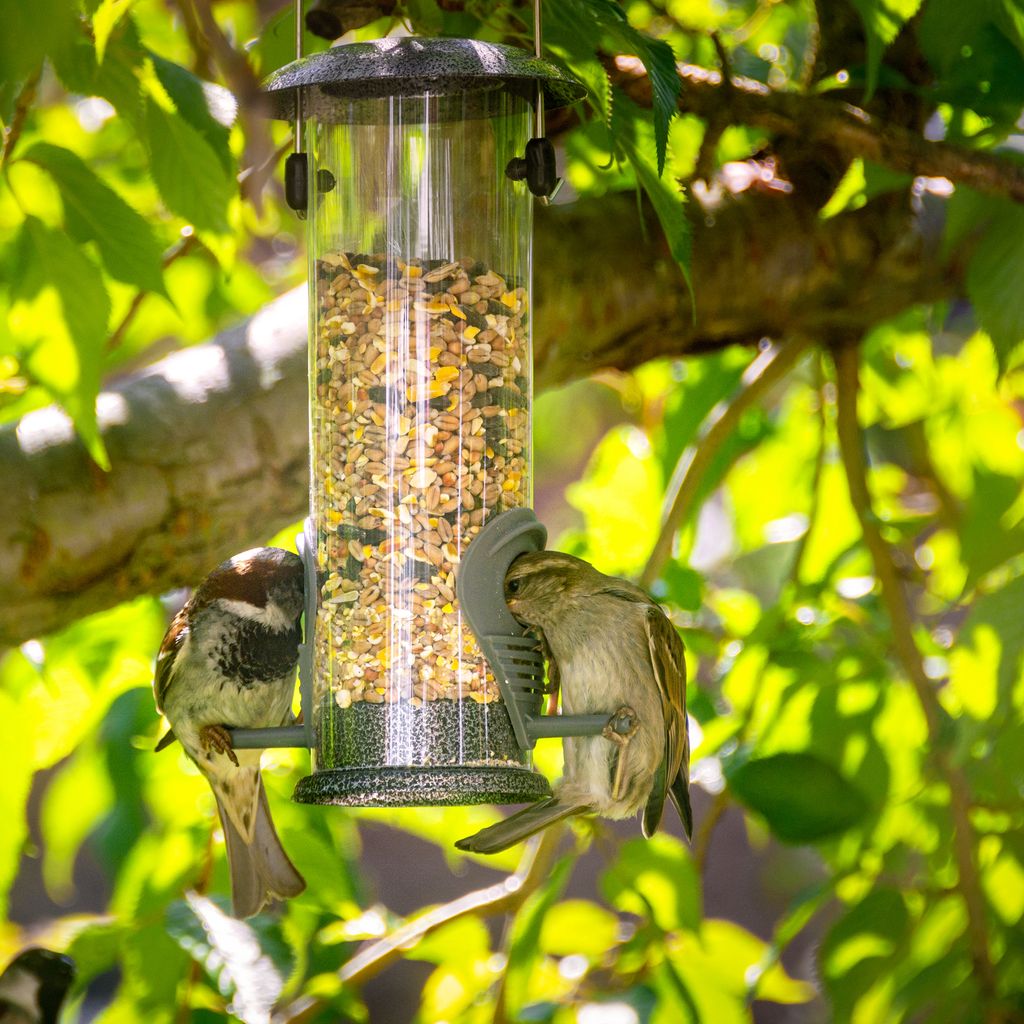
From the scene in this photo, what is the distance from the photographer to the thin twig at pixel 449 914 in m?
2.43

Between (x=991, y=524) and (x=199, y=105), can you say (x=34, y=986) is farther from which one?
(x=991, y=524)

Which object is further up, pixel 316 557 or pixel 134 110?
pixel 134 110

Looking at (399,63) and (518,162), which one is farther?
(518,162)

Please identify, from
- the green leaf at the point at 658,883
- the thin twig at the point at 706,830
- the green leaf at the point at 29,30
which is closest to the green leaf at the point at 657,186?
the green leaf at the point at 29,30

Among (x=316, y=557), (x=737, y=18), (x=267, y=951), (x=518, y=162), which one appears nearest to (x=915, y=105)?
(x=737, y=18)

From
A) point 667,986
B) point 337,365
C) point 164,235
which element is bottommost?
point 667,986

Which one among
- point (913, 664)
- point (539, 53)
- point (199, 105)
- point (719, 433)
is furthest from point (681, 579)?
point (199, 105)

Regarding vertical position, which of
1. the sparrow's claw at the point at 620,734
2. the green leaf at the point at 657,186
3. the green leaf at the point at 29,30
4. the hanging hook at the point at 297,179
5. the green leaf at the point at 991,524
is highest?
the hanging hook at the point at 297,179

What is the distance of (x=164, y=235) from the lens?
3.03m

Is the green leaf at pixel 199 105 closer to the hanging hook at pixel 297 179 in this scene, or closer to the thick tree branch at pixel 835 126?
the hanging hook at pixel 297 179

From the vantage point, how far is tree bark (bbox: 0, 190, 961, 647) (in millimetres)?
2090

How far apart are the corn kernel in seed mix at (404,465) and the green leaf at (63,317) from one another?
0.50 m

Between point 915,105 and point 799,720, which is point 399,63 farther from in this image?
point 799,720

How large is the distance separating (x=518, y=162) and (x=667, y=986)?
1.25 metres
